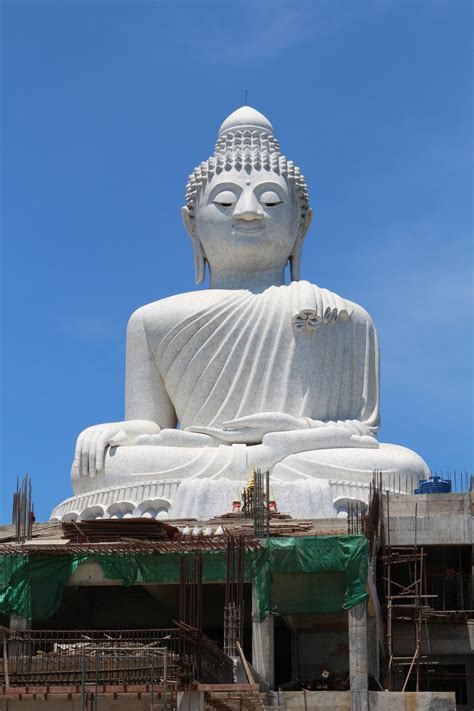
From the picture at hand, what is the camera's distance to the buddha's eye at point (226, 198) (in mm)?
32625

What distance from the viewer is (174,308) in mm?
31922

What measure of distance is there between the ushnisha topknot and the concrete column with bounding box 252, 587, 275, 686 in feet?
39.6

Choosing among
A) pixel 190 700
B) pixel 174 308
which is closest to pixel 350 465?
pixel 174 308

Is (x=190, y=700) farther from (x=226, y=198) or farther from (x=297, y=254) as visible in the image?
(x=297, y=254)

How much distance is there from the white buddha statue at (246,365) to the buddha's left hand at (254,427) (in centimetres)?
2

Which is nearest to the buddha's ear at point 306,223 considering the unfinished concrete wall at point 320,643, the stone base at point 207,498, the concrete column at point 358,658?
the stone base at point 207,498

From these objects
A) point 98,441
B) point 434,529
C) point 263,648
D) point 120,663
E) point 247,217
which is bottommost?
point 120,663

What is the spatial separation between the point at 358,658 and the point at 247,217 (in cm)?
1216

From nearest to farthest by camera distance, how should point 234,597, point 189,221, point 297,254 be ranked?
1. point 234,597
2. point 297,254
3. point 189,221

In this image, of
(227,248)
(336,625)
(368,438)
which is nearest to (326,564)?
(336,625)

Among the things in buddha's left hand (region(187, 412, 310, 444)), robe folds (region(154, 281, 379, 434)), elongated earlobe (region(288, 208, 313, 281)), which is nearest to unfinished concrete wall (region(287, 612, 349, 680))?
buddha's left hand (region(187, 412, 310, 444))

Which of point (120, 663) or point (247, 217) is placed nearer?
point (120, 663)

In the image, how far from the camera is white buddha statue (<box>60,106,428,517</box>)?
2947cm

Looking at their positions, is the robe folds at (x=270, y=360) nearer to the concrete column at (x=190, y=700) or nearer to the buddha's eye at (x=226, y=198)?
the buddha's eye at (x=226, y=198)
